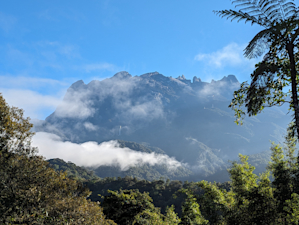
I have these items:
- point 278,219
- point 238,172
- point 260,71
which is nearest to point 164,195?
point 238,172

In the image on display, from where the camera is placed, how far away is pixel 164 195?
A: 8306cm

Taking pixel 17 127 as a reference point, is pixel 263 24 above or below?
above

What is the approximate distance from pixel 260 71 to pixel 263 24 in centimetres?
122

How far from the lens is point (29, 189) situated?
6.58 metres

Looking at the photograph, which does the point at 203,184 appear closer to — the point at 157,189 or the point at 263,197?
the point at 263,197

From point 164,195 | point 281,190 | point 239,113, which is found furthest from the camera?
point 164,195

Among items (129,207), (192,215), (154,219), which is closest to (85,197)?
(154,219)

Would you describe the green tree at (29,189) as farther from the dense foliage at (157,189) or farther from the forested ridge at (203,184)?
the dense foliage at (157,189)

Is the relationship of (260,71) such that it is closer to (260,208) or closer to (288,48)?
(288,48)

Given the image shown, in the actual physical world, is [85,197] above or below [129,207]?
above

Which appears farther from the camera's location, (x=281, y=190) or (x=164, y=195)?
(x=164, y=195)

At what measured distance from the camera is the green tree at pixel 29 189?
5711 millimetres

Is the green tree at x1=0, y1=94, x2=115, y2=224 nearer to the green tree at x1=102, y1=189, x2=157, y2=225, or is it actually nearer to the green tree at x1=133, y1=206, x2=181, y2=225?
the green tree at x1=133, y1=206, x2=181, y2=225

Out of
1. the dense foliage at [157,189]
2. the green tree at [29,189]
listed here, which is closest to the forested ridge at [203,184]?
the green tree at [29,189]
